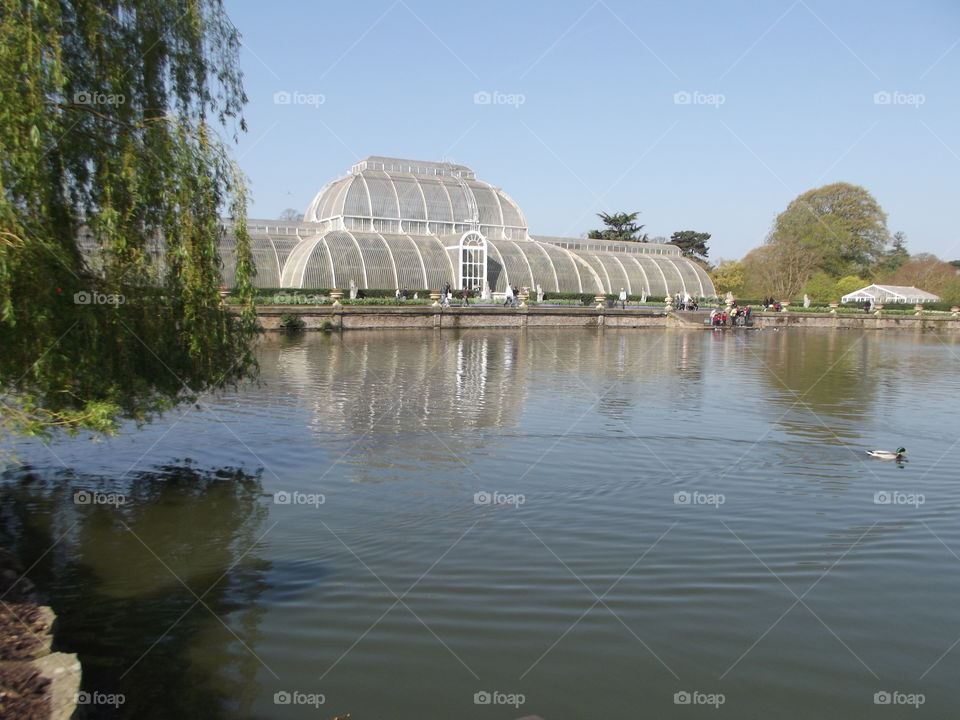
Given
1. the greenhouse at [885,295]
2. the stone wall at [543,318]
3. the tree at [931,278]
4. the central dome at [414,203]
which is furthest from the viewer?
the greenhouse at [885,295]

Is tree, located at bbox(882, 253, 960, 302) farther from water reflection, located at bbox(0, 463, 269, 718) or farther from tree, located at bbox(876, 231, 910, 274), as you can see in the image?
water reflection, located at bbox(0, 463, 269, 718)

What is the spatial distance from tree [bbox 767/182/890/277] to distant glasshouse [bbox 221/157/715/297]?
2346 cm

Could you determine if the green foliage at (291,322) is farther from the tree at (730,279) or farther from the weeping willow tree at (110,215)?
the tree at (730,279)

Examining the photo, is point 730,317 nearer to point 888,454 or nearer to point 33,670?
point 888,454

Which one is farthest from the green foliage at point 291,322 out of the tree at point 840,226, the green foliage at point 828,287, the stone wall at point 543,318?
the tree at point 840,226

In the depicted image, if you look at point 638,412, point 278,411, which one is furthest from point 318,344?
point 638,412

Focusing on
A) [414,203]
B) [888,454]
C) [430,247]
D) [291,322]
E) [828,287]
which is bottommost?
[888,454]

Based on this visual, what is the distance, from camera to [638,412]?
728 inches

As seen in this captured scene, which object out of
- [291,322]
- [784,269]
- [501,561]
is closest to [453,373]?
[501,561]

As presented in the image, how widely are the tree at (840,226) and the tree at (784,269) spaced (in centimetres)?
454

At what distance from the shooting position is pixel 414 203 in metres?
65.9

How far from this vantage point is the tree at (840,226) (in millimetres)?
91125

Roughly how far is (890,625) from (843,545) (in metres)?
2.20

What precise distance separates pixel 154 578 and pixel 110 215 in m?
4.33
